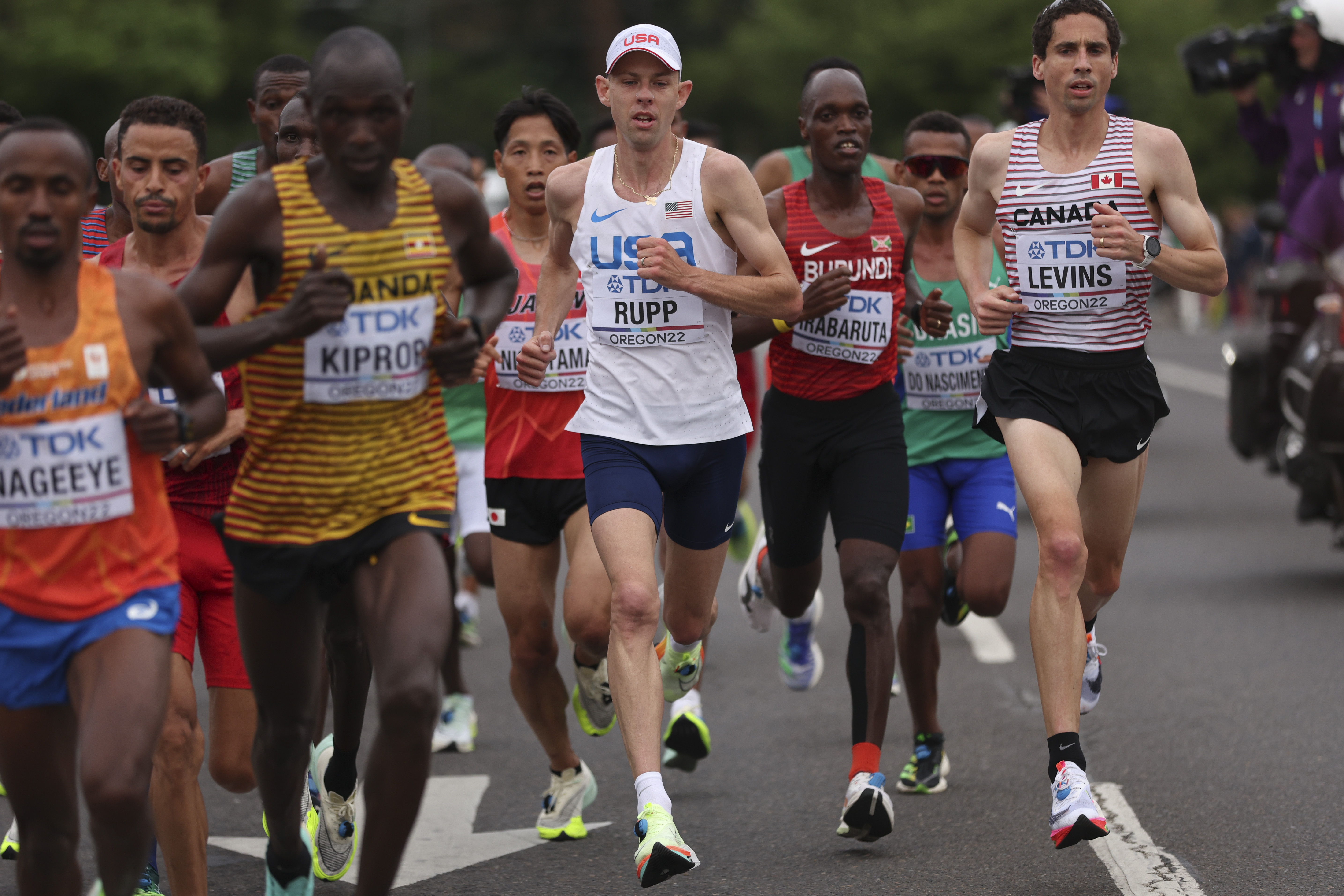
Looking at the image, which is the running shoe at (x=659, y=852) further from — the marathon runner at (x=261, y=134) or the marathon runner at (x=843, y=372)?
the marathon runner at (x=261, y=134)

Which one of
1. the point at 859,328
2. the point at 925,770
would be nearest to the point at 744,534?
the point at 925,770

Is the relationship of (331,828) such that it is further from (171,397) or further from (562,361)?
(562,361)

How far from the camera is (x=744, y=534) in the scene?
12.3 m

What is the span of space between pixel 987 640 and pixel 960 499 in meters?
3.23

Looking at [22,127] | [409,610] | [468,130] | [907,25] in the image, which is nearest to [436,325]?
[409,610]

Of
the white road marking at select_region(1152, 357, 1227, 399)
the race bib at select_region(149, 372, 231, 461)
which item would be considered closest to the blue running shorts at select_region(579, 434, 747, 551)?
the race bib at select_region(149, 372, 231, 461)

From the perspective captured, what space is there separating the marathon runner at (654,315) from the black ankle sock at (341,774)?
0.86 meters

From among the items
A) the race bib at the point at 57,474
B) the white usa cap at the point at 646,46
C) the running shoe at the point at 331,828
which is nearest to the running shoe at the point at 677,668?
the running shoe at the point at 331,828

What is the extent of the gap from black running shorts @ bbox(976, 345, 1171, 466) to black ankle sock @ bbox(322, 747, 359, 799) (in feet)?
7.85

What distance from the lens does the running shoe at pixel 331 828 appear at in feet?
21.1

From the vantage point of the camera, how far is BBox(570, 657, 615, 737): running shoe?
7.60 meters

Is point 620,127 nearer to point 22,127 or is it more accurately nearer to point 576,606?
point 576,606

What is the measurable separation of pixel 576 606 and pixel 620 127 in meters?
1.75

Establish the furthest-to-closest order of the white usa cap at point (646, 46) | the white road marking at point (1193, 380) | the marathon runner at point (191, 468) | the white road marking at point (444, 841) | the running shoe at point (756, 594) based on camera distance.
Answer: the white road marking at point (1193, 380)
the running shoe at point (756, 594)
the white road marking at point (444, 841)
the white usa cap at point (646, 46)
the marathon runner at point (191, 468)
